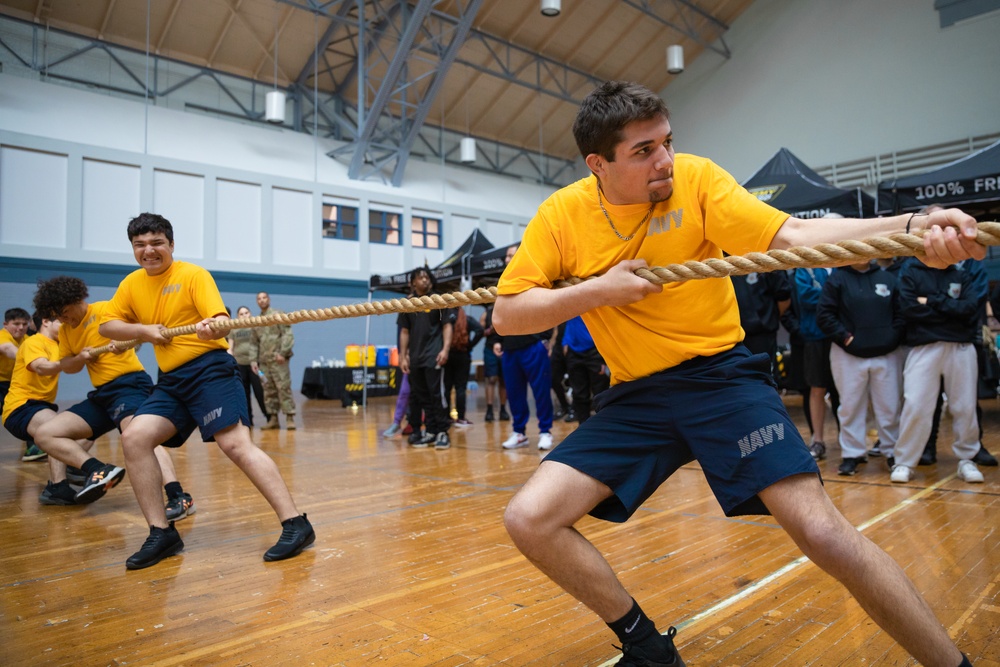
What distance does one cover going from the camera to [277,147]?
53.5 feet

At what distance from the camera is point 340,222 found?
1706 cm

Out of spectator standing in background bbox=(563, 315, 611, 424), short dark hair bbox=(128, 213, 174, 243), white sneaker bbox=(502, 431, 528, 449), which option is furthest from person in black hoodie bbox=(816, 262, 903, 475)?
short dark hair bbox=(128, 213, 174, 243)

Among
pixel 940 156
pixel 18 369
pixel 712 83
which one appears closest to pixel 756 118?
pixel 712 83

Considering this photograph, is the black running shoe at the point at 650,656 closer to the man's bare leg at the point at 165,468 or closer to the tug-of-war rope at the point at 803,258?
the tug-of-war rope at the point at 803,258

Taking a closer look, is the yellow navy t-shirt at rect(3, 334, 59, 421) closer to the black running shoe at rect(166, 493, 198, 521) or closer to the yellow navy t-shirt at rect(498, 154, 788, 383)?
the black running shoe at rect(166, 493, 198, 521)

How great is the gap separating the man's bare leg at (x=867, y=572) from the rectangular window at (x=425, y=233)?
17168 millimetres

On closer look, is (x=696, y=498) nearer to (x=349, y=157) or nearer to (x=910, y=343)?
(x=910, y=343)

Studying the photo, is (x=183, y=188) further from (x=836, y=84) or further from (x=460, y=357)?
(x=836, y=84)

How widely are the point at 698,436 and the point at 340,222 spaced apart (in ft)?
53.6

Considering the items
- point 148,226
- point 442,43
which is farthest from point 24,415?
point 442,43

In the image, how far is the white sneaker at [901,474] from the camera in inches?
163

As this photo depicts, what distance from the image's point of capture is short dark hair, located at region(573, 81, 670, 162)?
1.62 metres

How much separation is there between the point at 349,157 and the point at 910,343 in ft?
49.9

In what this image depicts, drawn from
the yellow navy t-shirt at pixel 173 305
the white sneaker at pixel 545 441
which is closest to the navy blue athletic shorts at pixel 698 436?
the yellow navy t-shirt at pixel 173 305
